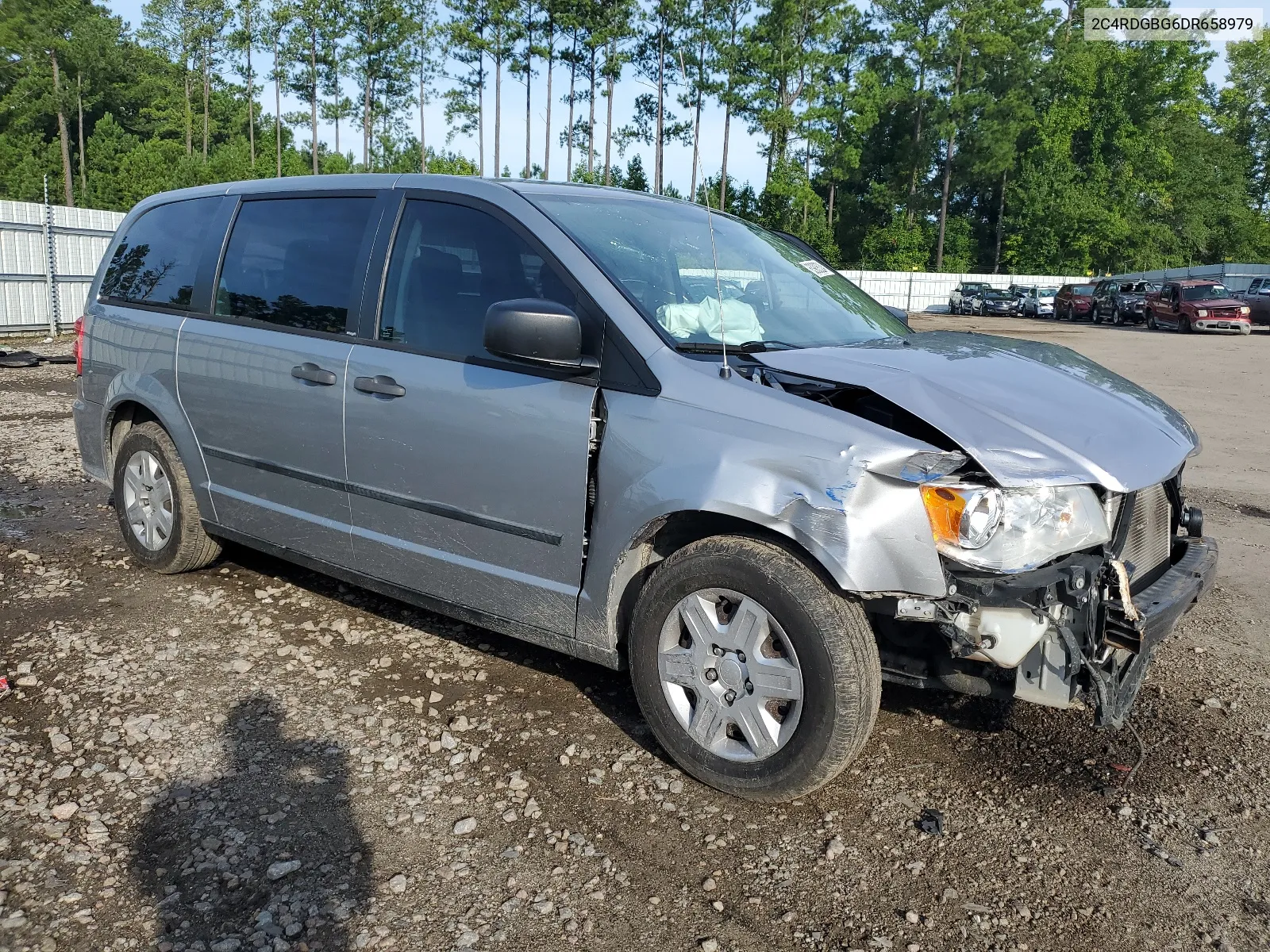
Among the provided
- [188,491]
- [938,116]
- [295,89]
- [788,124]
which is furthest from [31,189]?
[188,491]

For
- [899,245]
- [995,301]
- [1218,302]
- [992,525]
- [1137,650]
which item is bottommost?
[1137,650]

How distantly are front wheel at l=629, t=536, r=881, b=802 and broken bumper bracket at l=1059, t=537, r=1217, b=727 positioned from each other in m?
0.58

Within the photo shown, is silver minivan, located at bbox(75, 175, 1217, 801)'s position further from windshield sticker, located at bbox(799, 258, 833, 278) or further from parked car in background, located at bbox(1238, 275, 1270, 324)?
parked car in background, located at bbox(1238, 275, 1270, 324)

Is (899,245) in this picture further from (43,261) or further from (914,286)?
(43,261)

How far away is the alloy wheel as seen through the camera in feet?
10.0

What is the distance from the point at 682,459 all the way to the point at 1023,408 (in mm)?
1044

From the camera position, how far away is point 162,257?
16.9 ft

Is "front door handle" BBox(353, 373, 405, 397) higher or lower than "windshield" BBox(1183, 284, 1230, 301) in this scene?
lower

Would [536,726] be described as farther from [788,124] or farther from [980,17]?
[980,17]

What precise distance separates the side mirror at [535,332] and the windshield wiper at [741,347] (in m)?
0.35

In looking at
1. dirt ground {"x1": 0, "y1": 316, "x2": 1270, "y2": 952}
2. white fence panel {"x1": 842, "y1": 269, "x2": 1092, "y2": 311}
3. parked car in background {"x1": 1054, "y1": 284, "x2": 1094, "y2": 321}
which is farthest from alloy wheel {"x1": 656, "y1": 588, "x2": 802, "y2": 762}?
white fence panel {"x1": 842, "y1": 269, "x2": 1092, "y2": 311}

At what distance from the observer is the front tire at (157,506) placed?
5.01 m

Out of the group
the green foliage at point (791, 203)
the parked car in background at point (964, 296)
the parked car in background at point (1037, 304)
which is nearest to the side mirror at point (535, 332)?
the parked car in background at point (1037, 304)

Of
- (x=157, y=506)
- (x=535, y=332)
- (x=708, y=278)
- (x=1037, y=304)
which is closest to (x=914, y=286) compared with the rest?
(x=1037, y=304)
